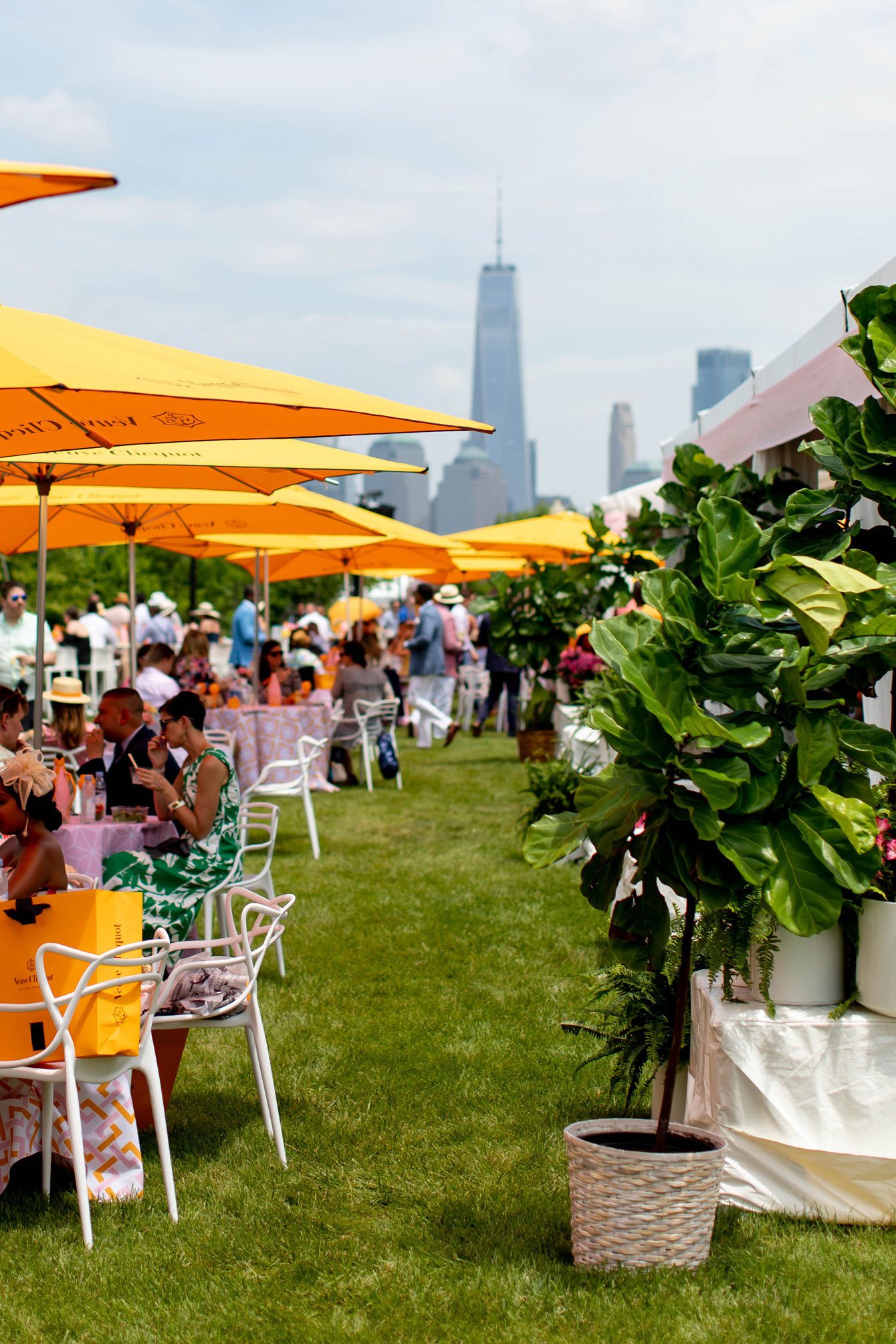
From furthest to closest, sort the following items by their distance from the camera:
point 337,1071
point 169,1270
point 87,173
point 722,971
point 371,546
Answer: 1. point 371,546
2. point 337,1071
3. point 87,173
4. point 722,971
5. point 169,1270

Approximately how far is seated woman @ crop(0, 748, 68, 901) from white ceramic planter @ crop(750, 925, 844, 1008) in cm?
191

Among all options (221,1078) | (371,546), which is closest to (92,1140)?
→ (221,1078)

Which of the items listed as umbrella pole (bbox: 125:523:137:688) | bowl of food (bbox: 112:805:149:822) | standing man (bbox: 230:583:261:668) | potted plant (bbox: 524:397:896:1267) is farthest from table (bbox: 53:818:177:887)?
standing man (bbox: 230:583:261:668)

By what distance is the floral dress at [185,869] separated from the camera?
4684mm

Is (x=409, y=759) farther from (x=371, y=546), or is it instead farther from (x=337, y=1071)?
(x=337, y=1071)

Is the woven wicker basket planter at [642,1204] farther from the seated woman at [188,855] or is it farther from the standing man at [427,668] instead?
the standing man at [427,668]

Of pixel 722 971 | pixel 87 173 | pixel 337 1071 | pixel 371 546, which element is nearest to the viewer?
pixel 722 971

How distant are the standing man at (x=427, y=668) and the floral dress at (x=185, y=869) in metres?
9.39

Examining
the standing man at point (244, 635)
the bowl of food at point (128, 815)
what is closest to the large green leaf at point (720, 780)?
the bowl of food at point (128, 815)

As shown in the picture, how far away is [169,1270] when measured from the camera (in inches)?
122

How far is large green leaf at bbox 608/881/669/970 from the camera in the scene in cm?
300

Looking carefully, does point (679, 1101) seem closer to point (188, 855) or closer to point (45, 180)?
point (188, 855)

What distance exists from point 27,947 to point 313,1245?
108 cm

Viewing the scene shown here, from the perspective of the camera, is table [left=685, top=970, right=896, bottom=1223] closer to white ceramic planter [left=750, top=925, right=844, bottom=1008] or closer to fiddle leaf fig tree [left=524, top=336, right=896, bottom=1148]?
white ceramic planter [left=750, top=925, right=844, bottom=1008]
